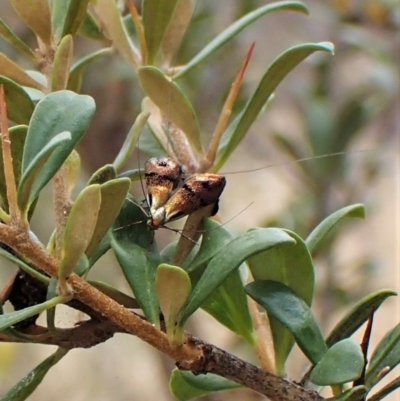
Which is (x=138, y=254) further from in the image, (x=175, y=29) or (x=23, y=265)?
(x=175, y=29)

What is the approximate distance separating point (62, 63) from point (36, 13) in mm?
63

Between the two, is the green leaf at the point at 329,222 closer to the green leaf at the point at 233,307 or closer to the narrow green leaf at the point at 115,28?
the green leaf at the point at 233,307

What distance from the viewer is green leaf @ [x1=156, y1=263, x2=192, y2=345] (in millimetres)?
333

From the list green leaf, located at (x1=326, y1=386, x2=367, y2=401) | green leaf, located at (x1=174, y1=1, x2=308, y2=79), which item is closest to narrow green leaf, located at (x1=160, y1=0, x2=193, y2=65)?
green leaf, located at (x1=174, y1=1, x2=308, y2=79)

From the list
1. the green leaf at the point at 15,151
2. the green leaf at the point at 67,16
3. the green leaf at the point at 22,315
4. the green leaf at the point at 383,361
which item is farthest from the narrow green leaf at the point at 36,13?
Answer: the green leaf at the point at 383,361

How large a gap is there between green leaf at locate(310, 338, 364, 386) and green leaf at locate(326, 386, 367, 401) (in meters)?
0.02

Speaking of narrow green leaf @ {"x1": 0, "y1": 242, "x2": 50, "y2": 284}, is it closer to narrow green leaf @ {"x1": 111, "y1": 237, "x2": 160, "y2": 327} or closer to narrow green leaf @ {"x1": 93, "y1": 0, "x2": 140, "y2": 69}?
narrow green leaf @ {"x1": 111, "y1": 237, "x2": 160, "y2": 327}

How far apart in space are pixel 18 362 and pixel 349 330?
3.89 feet

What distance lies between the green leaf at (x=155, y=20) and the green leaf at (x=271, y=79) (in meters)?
0.10

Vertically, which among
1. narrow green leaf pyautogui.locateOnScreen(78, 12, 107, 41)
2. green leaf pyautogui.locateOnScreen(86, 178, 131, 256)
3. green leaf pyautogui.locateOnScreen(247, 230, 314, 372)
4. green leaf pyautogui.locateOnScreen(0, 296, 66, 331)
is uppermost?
narrow green leaf pyautogui.locateOnScreen(78, 12, 107, 41)

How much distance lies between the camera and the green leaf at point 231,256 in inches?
13.1

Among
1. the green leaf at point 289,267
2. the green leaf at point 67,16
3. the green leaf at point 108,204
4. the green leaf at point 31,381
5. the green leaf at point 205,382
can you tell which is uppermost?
the green leaf at point 67,16

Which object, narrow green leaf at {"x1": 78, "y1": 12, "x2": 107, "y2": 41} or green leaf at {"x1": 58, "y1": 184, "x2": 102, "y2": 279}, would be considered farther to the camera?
narrow green leaf at {"x1": 78, "y1": 12, "x2": 107, "y2": 41}

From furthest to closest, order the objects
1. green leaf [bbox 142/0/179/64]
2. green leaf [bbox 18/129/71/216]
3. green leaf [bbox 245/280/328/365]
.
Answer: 1. green leaf [bbox 142/0/179/64]
2. green leaf [bbox 245/280/328/365]
3. green leaf [bbox 18/129/71/216]
